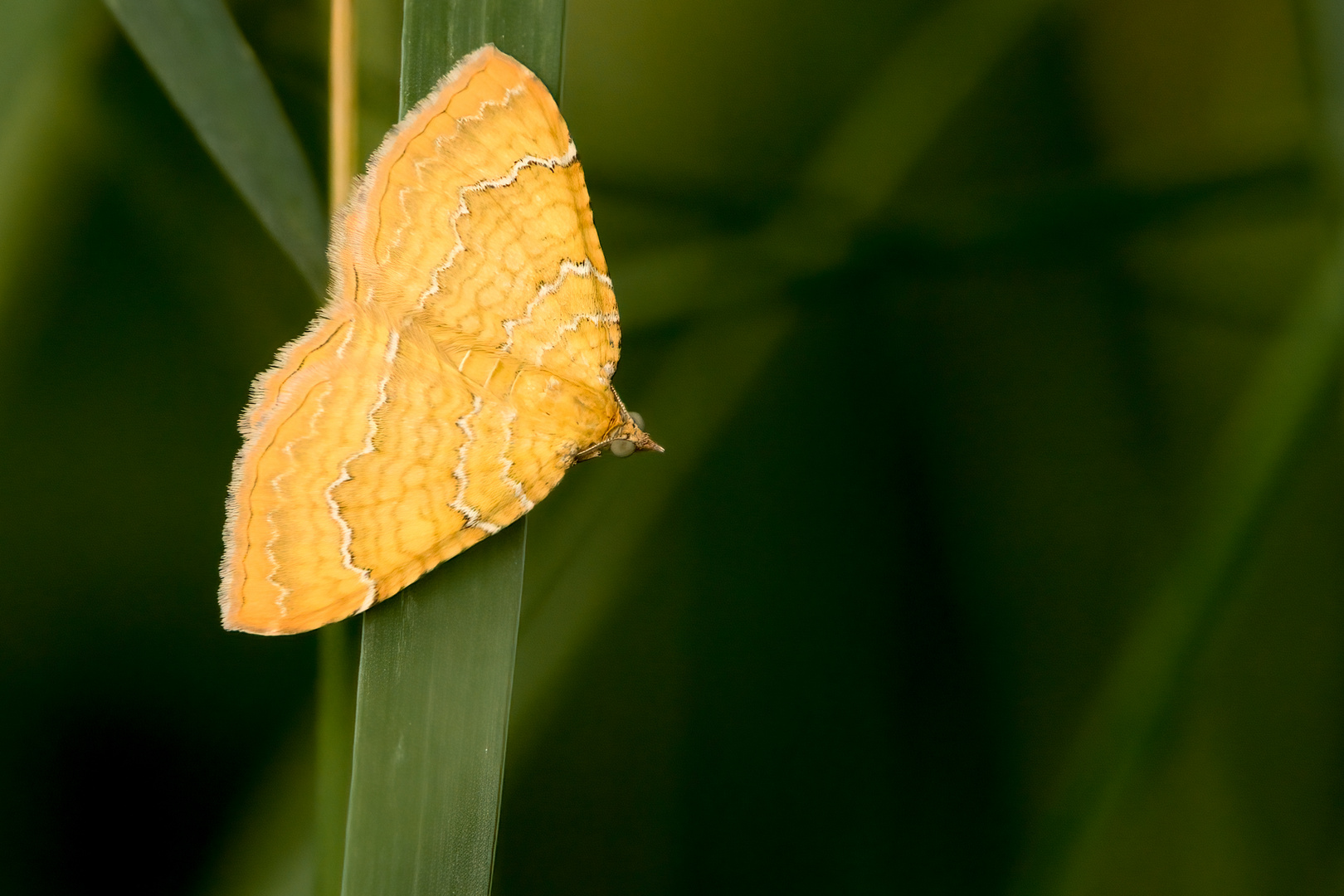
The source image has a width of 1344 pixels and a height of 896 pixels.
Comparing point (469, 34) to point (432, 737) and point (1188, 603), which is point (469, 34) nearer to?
point (432, 737)

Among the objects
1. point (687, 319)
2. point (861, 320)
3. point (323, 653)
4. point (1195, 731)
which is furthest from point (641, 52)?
point (1195, 731)

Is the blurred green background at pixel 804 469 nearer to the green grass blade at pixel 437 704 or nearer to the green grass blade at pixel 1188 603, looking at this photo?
the green grass blade at pixel 1188 603

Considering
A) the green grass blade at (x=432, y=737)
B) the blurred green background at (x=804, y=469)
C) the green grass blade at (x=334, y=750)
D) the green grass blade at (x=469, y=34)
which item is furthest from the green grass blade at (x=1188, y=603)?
the green grass blade at (x=469, y=34)

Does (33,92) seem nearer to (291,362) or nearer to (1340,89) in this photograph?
(291,362)

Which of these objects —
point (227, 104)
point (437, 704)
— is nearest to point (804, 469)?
point (437, 704)

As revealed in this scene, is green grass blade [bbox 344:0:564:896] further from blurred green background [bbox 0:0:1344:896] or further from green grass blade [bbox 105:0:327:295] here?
blurred green background [bbox 0:0:1344:896]

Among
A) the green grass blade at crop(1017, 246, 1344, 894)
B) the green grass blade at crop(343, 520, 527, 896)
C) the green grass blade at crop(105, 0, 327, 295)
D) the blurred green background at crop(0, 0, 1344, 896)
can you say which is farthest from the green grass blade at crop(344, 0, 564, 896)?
the green grass blade at crop(1017, 246, 1344, 894)
